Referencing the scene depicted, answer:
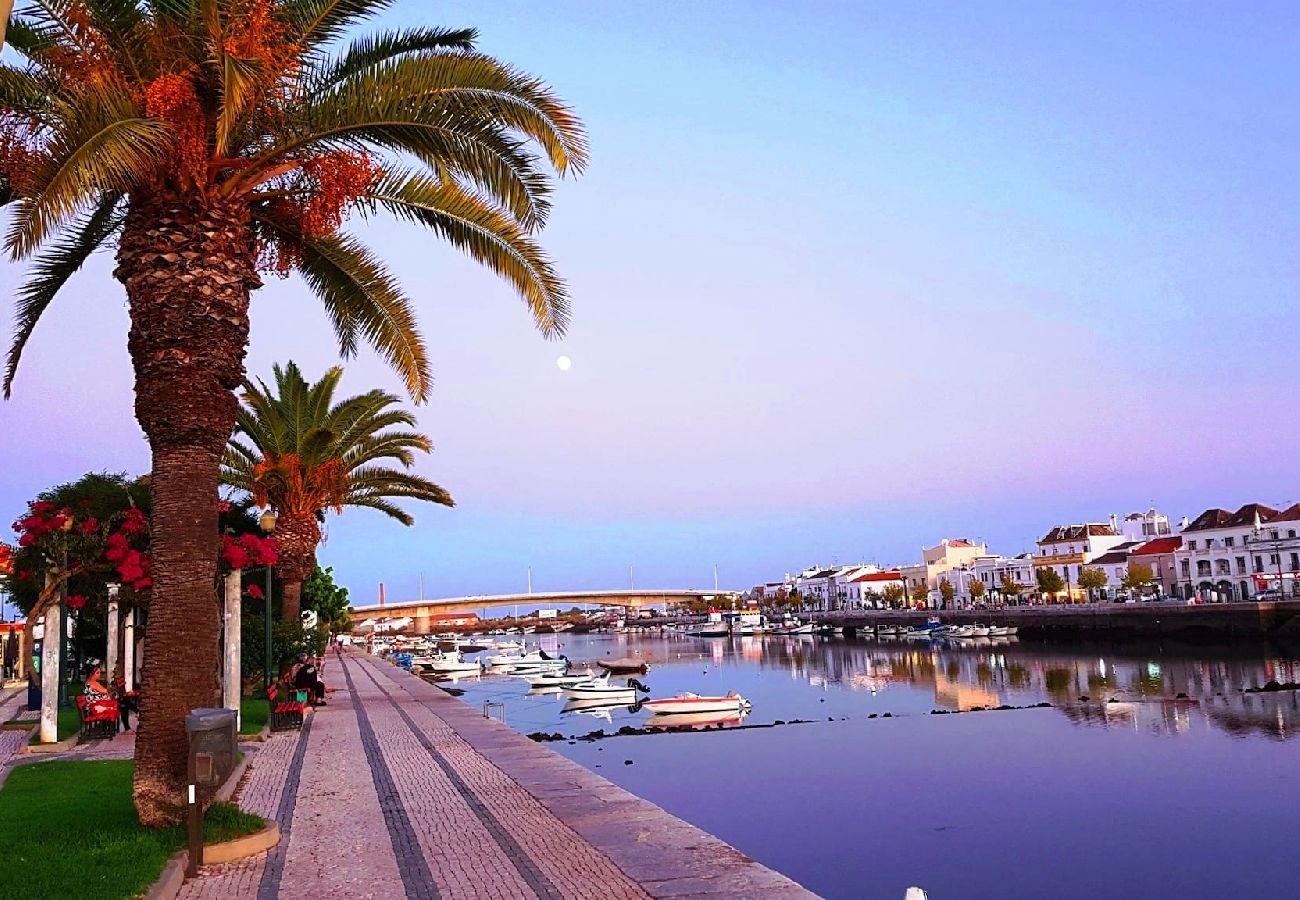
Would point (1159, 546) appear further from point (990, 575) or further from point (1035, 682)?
point (1035, 682)

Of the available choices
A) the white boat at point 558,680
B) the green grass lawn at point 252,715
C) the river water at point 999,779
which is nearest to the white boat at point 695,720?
the river water at point 999,779

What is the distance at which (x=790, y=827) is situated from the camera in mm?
20047

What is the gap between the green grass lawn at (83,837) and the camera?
7.07m

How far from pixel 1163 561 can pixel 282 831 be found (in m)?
99.2

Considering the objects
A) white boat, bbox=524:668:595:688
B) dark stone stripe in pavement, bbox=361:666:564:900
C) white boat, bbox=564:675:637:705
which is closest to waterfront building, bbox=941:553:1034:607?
white boat, bbox=524:668:595:688

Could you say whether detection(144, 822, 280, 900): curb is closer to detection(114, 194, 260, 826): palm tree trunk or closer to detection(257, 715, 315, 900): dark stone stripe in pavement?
detection(257, 715, 315, 900): dark stone stripe in pavement

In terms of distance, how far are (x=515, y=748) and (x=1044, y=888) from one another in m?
8.98

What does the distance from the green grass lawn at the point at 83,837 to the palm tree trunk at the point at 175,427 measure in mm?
496

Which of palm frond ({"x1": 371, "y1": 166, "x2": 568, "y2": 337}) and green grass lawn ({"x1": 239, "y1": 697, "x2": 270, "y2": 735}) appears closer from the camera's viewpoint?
palm frond ({"x1": 371, "y1": 166, "x2": 568, "y2": 337})

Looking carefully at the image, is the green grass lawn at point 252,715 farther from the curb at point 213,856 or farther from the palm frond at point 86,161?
the palm frond at point 86,161

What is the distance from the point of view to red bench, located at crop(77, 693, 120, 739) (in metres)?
16.6

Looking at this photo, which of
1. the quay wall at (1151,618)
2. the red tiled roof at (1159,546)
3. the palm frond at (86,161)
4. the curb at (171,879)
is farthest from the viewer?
the red tiled roof at (1159,546)

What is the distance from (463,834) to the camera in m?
9.55

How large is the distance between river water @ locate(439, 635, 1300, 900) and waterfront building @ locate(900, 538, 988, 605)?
284ft
